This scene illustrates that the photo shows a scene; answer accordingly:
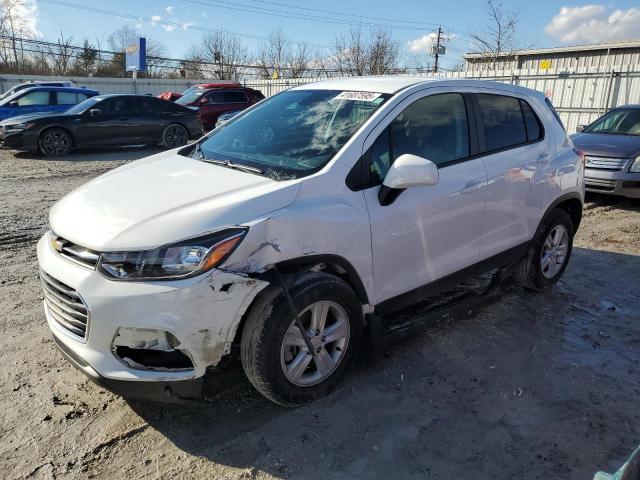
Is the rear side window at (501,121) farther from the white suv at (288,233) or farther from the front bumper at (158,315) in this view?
the front bumper at (158,315)

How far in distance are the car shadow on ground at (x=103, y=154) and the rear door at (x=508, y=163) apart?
34.0 ft

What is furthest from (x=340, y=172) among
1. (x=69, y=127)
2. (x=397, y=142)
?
(x=69, y=127)

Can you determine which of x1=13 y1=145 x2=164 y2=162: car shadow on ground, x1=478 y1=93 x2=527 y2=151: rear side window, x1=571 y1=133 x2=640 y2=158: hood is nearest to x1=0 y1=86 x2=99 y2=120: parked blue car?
x1=13 y1=145 x2=164 y2=162: car shadow on ground

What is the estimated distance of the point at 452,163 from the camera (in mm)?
3621

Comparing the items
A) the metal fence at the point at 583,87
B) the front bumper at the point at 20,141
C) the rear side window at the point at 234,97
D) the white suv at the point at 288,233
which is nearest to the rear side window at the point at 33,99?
the front bumper at the point at 20,141

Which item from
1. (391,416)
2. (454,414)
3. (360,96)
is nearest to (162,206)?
(360,96)

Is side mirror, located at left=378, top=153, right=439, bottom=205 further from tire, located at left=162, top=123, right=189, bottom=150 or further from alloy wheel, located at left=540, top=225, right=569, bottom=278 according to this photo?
tire, located at left=162, top=123, right=189, bottom=150

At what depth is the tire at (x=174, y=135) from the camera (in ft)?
47.4

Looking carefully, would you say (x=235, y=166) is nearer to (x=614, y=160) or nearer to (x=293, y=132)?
(x=293, y=132)

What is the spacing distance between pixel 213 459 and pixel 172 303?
844 mm

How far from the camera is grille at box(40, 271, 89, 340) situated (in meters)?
2.58

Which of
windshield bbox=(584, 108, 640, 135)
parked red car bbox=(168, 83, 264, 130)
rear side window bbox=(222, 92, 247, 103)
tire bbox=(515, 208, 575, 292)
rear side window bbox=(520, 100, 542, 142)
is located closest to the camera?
rear side window bbox=(520, 100, 542, 142)

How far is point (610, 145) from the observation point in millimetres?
8430

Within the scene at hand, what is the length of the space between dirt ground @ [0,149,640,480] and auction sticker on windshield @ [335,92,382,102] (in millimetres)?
1758
